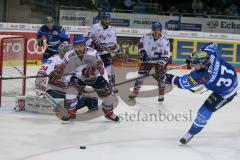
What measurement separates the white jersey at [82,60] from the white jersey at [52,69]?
1.66 feet

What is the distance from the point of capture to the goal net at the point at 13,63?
728cm

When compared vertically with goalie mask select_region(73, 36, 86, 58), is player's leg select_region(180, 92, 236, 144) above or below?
below

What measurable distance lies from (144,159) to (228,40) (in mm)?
7263

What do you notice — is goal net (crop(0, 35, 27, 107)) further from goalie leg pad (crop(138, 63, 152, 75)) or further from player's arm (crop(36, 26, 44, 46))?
goalie leg pad (crop(138, 63, 152, 75))

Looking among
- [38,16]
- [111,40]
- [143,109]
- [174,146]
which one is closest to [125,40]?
[38,16]

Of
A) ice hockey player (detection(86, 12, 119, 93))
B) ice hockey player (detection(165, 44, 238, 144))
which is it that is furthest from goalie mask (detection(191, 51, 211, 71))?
ice hockey player (detection(86, 12, 119, 93))

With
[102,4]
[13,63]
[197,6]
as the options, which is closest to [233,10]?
[197,6]

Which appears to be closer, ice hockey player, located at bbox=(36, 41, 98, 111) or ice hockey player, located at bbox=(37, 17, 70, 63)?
ice hockey player, located at bbox=(36, 41, 98, 111)

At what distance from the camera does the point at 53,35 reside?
831 centimetres

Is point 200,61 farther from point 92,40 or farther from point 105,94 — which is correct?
point 92,40

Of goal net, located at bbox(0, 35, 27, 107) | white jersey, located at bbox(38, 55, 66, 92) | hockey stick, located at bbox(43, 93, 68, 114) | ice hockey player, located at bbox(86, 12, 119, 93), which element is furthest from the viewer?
ice hockey player, located at bbox(86, 12, 119, 93)

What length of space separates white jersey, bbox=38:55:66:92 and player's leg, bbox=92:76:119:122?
68 cm

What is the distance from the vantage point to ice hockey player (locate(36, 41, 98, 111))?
6.65 metres

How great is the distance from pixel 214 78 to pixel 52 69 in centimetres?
241
